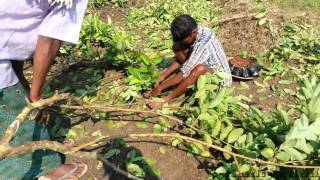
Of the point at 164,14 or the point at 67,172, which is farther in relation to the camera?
the point at 164,14

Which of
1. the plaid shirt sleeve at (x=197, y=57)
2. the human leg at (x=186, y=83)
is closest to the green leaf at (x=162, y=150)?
the human leg at (x=186, y=83)

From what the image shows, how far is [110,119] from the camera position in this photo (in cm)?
321

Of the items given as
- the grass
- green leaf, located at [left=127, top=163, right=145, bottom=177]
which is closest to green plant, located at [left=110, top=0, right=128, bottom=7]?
the grass

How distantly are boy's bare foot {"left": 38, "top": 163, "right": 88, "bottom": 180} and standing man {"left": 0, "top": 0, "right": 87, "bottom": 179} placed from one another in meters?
0.12

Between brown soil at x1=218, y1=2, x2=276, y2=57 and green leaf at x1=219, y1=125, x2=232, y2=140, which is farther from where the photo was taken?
brown soil at x1=218, y1=2, x2=276, y2=57

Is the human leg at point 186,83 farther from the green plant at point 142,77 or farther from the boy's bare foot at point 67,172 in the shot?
the boy's bare foot at point 67,172

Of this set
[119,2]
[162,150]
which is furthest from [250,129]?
[119,2]

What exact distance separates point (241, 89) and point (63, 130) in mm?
1420

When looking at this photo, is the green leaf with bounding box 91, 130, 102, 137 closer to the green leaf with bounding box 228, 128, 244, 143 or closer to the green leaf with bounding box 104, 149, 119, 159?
the green leaf with bounding box 104, 149, 119, 159

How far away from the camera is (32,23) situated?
2.06m

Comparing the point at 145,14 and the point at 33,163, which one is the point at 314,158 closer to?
the point at 33,163

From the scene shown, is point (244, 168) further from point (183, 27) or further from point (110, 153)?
point (183, 27)

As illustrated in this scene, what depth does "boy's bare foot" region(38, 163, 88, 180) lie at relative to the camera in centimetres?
251

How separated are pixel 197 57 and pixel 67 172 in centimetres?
136
